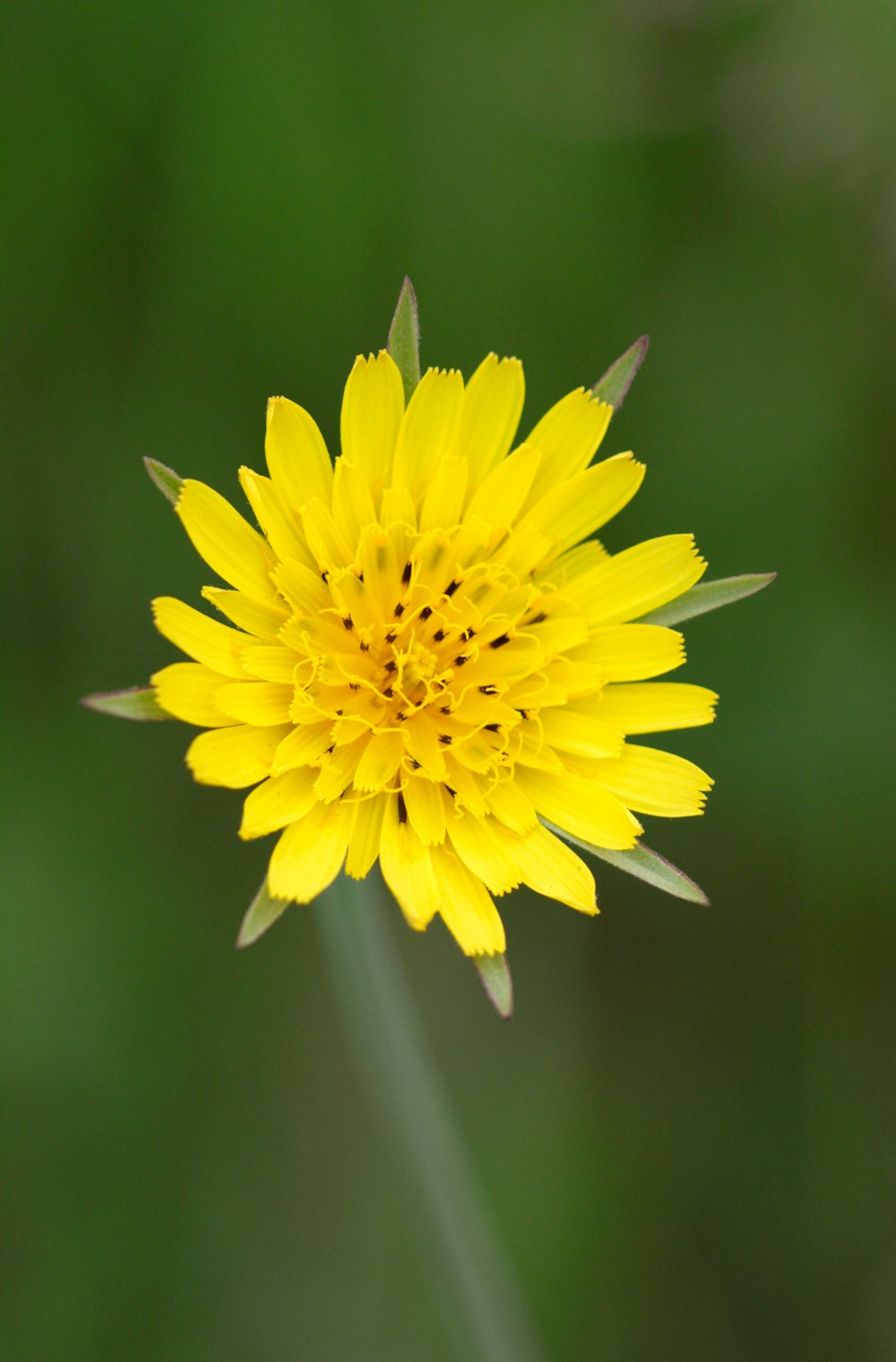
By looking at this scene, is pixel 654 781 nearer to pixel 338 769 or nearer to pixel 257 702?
pixel 338 769

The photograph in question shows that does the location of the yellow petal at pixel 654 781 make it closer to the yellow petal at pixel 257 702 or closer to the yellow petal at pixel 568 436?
the yellow petal at pixel 568 436

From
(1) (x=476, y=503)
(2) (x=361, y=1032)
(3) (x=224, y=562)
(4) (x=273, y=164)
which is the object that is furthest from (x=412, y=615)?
(4) (x=273, y=164)

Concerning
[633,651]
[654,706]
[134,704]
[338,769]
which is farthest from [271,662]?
[654,706]

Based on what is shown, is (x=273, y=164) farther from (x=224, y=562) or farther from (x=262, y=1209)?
(x=262, y=1209)

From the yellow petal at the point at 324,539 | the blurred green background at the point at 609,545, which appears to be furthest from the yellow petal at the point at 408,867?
the blurred green background at the point at 609,545

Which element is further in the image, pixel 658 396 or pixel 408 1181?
pixel 658 396

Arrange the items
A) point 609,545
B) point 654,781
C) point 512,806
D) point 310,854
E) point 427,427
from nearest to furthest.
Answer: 1. point 310,854
2. point 427,427
3. point 512,806
4. point 654,781
5. point 609,545
